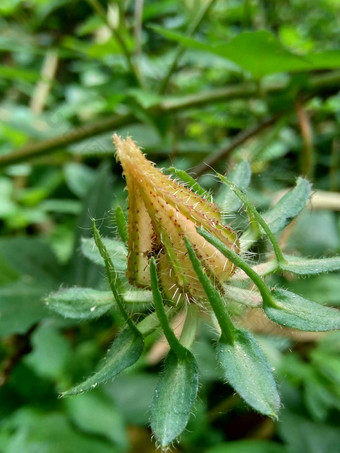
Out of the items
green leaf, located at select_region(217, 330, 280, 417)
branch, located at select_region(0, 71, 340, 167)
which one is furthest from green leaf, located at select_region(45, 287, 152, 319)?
branch, located at select_region(0, 71, 340, 167)

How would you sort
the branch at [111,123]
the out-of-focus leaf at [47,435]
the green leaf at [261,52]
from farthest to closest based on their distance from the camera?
Result: the branch at [111,123] → the out-of-focus leaf at [47,435] → the green leaf at [261,52]

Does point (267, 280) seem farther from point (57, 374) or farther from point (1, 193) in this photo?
point (1, 193)

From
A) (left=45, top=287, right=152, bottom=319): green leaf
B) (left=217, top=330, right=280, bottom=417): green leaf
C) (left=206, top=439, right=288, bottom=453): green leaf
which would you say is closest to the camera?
(left=217, top=330, right=280, bottom=417): green leaf

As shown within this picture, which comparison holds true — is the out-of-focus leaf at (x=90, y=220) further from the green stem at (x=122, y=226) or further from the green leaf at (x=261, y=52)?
the green stem at (x=122, y=226)

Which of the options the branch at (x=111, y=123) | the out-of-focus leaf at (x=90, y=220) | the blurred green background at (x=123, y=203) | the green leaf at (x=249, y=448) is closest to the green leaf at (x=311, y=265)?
the blurred green background at (x=123, y=203)

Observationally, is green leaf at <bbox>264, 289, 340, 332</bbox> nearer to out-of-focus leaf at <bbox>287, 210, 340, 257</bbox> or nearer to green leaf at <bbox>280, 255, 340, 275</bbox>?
green leaf at <bbox>280, 255, 340, 275</bbox>

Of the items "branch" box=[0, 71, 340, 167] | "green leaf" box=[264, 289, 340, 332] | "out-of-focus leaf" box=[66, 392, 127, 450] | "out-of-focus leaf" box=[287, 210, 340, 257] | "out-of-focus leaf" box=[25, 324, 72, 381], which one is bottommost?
"out-of-focus leaf" box=[66, 392, 127, 450]

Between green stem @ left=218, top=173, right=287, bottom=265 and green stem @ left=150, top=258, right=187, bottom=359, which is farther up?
green stem @ left=218, top=173, right=287, bottom=265
